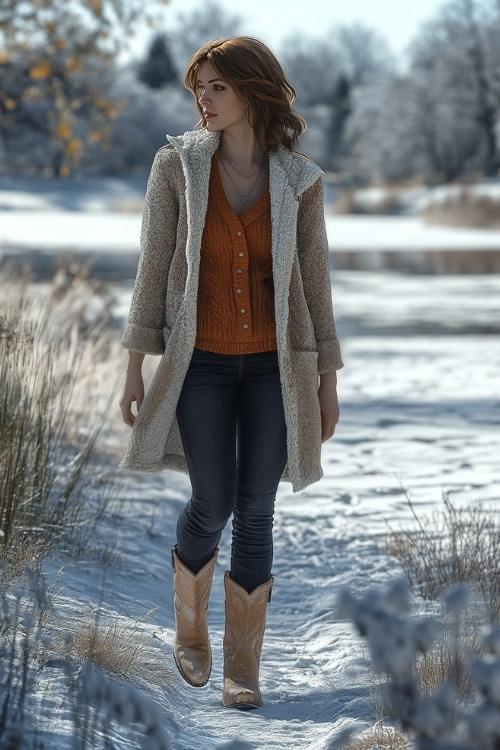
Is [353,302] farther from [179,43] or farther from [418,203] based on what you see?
[179,43]

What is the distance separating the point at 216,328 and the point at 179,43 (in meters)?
78.8

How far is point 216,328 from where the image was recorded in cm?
317

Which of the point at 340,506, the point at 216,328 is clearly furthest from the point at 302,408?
the point at 340,506

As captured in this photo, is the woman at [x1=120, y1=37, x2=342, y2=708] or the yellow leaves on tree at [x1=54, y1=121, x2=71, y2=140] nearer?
the woman at [x1=120, y1=37, x2=342, y2=708]

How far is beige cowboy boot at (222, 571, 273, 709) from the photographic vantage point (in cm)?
334

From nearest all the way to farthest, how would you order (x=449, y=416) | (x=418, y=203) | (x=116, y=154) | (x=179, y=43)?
(x=449, y=416) < (x=418, y=203) < (x=116, y=154) < (x=179, y=43)

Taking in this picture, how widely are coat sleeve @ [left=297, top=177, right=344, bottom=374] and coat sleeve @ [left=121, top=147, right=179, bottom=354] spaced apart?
1.12 ft

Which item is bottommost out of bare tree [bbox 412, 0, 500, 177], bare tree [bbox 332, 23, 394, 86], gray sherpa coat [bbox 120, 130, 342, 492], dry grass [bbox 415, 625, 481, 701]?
dry grass [bbox 415, 625, 481, 701]

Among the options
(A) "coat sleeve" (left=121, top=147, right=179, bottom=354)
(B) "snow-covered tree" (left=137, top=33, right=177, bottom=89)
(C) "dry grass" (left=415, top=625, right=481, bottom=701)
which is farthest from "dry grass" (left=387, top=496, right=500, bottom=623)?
(B) "snow-covered tree" (left=137, top=33, right=177, bottom=89)

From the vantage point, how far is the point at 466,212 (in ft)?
112

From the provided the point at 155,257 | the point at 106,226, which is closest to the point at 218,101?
the point at 155,257

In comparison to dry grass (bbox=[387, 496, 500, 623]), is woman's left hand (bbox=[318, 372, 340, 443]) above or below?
above

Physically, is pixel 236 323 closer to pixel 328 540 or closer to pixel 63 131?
pixel 328 540

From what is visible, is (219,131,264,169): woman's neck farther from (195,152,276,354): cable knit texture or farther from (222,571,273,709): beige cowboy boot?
(222,571,273,709): beige cowboy boot
